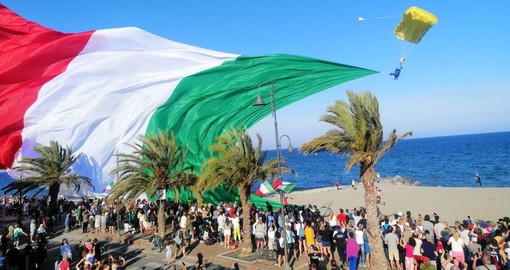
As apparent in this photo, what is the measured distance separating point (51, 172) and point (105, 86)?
22.7ft

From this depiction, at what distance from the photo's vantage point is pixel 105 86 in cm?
2270

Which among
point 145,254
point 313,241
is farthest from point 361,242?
point 145,254

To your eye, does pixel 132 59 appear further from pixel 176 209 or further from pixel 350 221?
pixel 350 221

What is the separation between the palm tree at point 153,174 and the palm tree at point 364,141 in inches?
320

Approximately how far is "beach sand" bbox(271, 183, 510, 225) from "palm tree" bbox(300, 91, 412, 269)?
1196 centimetres

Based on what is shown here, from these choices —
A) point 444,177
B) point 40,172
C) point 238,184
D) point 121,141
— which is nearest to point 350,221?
point 238,184

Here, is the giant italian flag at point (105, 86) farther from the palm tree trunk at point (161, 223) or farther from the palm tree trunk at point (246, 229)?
the palm tree trunk at point (246, 229)

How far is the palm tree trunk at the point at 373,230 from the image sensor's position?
11881 mm

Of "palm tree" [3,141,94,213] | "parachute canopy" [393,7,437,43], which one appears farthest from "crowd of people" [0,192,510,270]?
"parachute canopy" [393,7,437,43]

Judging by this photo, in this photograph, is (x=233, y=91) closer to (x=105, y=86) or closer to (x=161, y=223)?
(x=105, y=86)

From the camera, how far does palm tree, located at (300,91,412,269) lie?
1211 centimetres

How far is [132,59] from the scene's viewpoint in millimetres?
22828

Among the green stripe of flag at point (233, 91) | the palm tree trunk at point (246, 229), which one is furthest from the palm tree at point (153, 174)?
the palm tree trunk at point (246, 229)

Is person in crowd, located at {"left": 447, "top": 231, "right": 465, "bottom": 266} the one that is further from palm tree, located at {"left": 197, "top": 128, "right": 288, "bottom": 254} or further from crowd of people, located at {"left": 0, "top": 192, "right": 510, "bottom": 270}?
palm tree, located at {"left": 197, "top": 128, "right": 288, "bottom": 254}
